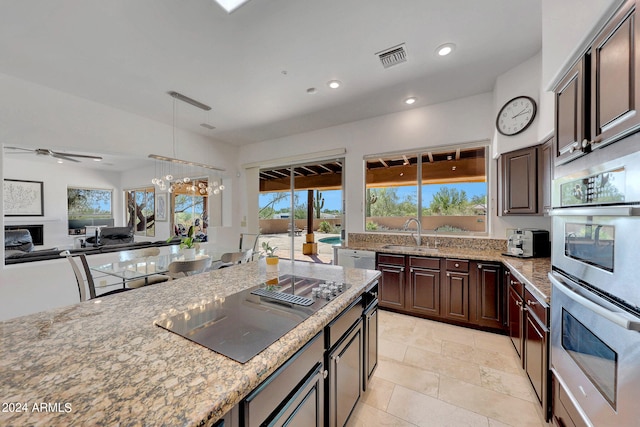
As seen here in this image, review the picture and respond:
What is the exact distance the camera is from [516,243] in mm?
2648

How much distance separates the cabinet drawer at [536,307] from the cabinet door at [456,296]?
2.96 feet

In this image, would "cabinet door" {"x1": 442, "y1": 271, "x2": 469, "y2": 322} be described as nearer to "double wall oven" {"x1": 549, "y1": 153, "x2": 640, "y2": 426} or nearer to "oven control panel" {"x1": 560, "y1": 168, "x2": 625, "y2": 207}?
"double wall oven" {"x1": 549, "y1": 153, "x2": 640, "y2": 426}

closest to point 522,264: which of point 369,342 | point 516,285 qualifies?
point 516,285

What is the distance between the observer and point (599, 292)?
→ 1018 millimetres

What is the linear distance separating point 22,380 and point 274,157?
15.1 feet

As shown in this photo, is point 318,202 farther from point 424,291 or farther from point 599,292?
point 599,292

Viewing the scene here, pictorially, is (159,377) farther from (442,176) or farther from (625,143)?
(442,176)

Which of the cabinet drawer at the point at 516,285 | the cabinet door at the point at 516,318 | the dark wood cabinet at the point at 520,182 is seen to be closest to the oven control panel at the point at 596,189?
the cabinet drawer at the point at 516,285

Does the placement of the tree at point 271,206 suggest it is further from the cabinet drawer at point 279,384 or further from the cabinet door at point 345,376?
the cabinet drawer at point 279,384

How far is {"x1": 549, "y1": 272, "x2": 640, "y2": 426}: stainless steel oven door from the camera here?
84 centimetres

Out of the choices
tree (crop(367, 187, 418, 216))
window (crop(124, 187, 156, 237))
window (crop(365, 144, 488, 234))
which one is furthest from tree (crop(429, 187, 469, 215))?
window (crop(124, 187, 156, 237))

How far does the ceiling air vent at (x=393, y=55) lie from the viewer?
7.37 feet

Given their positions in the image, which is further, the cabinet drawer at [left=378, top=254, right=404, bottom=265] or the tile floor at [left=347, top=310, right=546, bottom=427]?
the cabinet drawer at [left=378, top=254, right=404, bottom=265]

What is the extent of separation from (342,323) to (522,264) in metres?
2.03
